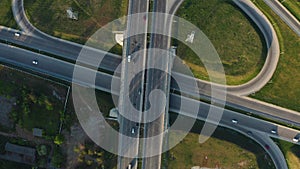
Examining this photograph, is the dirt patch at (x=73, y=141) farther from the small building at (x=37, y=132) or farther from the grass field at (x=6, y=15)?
the grass field at (x=6, y=15)

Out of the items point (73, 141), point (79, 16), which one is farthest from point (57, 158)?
point (79, 16)

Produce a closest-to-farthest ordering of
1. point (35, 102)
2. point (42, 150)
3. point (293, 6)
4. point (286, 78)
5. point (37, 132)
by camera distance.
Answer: point (42, 150) < point (37, 132) < point (35, 102) < point (286, 78) < point (293, 6)

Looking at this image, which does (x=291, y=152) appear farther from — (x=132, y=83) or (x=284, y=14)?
(x=132, y=83)

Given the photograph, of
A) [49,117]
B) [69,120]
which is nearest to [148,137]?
[69,120]

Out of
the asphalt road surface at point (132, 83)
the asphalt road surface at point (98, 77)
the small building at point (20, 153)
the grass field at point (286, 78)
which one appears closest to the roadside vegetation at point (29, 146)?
the small building at point (20, 153)

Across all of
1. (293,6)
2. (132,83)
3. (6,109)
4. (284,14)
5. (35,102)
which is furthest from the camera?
(293,6)

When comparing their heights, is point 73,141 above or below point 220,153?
above
